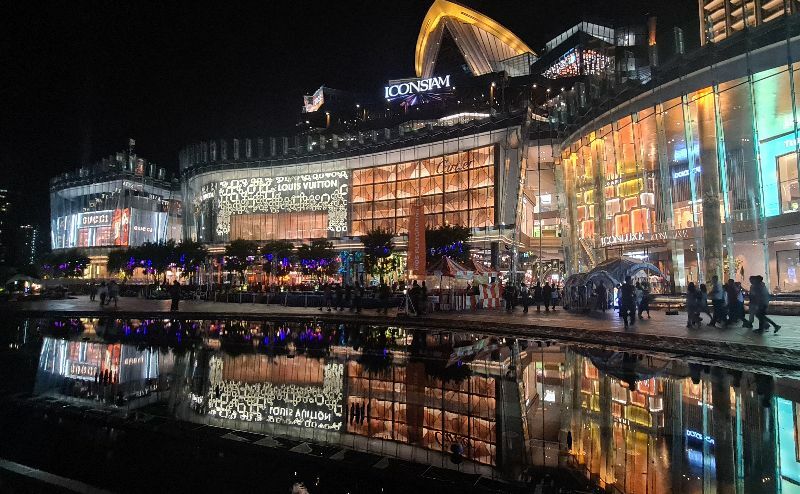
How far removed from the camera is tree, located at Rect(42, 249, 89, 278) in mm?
67062

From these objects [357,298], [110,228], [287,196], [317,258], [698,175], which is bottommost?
[357,298]

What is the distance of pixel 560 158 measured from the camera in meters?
39.8

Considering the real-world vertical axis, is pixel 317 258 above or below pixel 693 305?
above

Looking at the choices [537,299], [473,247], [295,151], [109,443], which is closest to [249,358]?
[109,443]

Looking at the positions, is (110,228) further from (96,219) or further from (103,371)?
(103,371)

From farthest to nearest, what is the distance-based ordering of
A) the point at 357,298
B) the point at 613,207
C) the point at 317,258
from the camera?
the point at 317,258
the point at 613,207
the point at 357,298

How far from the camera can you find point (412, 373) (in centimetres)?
948

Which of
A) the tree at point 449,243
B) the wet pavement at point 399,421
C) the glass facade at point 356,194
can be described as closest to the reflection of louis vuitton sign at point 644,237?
the tree at point 449,243

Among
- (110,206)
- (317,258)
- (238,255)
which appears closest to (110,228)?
(110,206)

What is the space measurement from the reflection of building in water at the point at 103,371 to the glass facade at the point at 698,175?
24.8 metres

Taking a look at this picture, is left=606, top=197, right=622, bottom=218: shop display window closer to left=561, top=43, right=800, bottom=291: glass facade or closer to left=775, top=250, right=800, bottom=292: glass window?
left=561, top=43, right=800, bottom=291: glass facade

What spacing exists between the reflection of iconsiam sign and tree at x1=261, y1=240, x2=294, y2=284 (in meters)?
10.4

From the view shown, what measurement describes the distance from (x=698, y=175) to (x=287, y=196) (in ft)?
149

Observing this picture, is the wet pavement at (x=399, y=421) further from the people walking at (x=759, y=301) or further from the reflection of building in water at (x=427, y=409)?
the people walking at (x=759, y=301)
